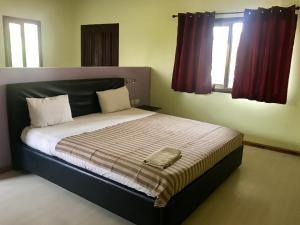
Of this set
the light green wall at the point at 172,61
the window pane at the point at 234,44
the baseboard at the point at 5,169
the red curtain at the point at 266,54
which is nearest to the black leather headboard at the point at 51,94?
the baseboard at the point at 5,169

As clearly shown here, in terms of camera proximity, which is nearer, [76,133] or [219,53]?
[76,133]

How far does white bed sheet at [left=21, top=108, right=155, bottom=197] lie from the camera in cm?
217

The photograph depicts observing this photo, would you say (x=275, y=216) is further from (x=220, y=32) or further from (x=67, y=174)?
(x=220, y=32)

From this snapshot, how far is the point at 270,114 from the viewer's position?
3934mm

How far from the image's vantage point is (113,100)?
3.88 m

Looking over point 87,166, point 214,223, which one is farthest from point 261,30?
point 87,166

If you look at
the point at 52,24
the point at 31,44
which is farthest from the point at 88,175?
the point at 52,24

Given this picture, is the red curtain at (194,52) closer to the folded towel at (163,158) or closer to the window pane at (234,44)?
the window pane at (234,44)

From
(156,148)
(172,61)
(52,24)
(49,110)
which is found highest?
(52,24)

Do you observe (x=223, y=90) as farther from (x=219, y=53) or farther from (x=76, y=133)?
(x=76, y=133)

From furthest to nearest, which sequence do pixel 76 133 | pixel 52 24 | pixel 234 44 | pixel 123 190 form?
pixel 52 24 < pixel 234 44 < pixel 76 133 < pixel 123 190

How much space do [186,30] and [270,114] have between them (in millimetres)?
1904

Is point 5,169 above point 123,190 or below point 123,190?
below

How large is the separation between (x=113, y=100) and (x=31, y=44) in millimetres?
2630
